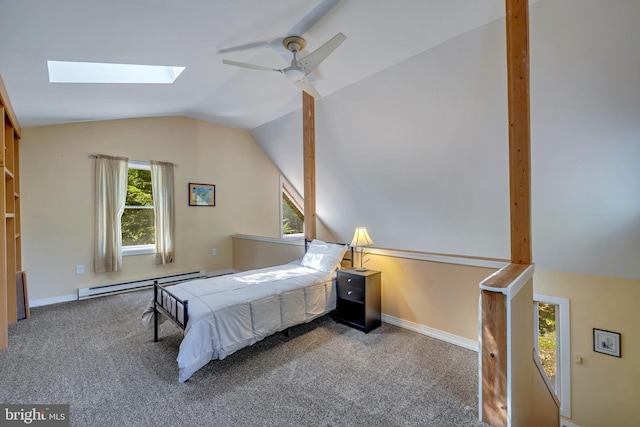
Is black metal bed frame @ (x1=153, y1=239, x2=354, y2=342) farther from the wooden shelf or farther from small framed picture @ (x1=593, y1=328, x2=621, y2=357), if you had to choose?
small framed picture @ (x1=593, y1=328, x2=621, y2=357)

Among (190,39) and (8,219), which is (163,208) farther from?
(190,39)

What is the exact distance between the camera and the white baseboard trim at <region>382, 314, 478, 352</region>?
→ 268 cm

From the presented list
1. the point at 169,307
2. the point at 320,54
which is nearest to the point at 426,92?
the point at 320,54

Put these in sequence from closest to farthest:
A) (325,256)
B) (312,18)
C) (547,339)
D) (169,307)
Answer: (312,18) < (169,307) < (325,256) < (547,339)

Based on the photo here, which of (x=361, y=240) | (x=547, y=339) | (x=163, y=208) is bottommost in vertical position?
(x=547, y=339)

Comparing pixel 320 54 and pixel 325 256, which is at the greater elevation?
pixel 320 54

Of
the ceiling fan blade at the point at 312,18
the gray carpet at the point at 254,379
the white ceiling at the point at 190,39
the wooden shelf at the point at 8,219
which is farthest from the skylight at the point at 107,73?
the gray carpet at the point at 254,379

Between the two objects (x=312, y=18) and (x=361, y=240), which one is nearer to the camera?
(x=312, y=18)

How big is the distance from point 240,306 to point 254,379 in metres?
0.56

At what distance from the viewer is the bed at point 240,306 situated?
2164 millimetres

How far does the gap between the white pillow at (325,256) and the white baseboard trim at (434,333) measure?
2.72ft

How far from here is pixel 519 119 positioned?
2.18 metres

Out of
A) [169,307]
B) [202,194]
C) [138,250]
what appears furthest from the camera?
[202,194]

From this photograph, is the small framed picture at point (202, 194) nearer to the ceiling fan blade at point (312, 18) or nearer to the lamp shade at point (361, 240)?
the lamp shade at point (361, 240)
